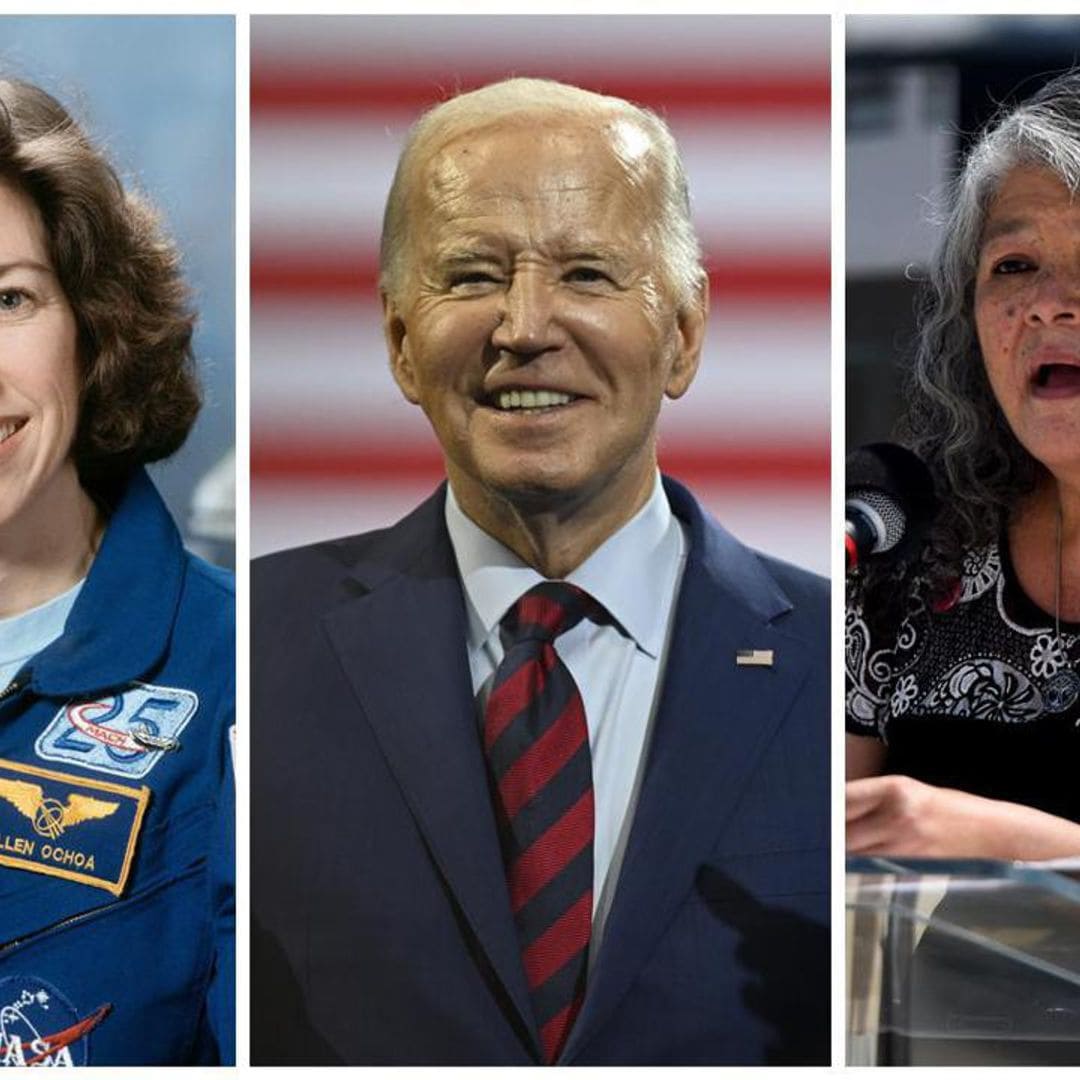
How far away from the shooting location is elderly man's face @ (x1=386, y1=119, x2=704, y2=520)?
421 cm

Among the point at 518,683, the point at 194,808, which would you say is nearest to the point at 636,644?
the point at 518,683

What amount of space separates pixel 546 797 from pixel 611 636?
0.36 metres

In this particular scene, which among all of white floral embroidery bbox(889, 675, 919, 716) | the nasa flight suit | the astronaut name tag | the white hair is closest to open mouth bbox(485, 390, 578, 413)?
the white hair

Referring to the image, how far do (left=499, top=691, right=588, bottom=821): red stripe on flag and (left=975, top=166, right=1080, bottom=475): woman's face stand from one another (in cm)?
111

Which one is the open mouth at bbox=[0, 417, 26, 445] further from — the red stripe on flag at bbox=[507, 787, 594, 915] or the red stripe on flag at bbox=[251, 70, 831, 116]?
the red stripe on flag at bbox=[507, 787, 594, 915]

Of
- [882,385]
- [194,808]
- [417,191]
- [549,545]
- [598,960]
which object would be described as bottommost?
[598,960]

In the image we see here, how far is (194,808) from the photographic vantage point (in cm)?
429

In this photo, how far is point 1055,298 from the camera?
167 inches

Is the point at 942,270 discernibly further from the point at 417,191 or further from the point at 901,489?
the point at 417,191

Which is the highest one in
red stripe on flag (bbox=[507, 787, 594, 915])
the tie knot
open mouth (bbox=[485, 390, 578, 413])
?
open mouth (bbox=[485, 390, 578, 413])

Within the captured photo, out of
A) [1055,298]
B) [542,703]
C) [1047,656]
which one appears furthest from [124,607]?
[1055,298]

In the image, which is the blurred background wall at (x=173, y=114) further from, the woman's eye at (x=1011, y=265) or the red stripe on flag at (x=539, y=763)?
the woman's eye at (x=1011, y=265)

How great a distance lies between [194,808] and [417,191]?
1.35 m

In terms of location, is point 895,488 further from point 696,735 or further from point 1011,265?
point 696,735
